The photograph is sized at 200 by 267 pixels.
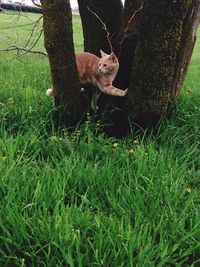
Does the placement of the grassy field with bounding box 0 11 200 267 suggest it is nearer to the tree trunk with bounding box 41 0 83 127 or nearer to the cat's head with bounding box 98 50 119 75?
the tree trunk with bounding box 41 0 83 127

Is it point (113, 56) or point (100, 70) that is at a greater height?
point (113, 56)

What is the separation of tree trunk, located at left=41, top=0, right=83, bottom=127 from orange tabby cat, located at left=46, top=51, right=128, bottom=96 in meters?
0.17

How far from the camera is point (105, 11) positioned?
4379 millimetres

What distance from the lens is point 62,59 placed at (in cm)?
382

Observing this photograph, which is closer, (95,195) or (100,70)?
(95,195)

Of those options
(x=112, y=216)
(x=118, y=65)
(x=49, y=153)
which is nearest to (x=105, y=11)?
(x=118, y=65)

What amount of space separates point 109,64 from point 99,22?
0.72 meters

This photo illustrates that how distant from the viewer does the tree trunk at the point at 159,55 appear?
3607 mm

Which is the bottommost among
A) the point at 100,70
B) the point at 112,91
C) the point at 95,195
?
the point at 95,195

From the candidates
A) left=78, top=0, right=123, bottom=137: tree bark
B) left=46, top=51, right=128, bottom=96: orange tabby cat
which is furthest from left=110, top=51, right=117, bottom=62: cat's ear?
left=78, top=0, right=123, bottom=137: tree bark

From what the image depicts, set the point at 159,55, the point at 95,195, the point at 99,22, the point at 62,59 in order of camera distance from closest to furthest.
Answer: the point at 95,195 < the point at 159,55 < the point at 62,59 < the point at 99,22

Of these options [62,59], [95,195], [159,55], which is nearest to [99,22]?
[62,59]

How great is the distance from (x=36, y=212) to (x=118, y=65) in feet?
5.92

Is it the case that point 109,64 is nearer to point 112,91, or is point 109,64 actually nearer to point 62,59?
point 112,91
